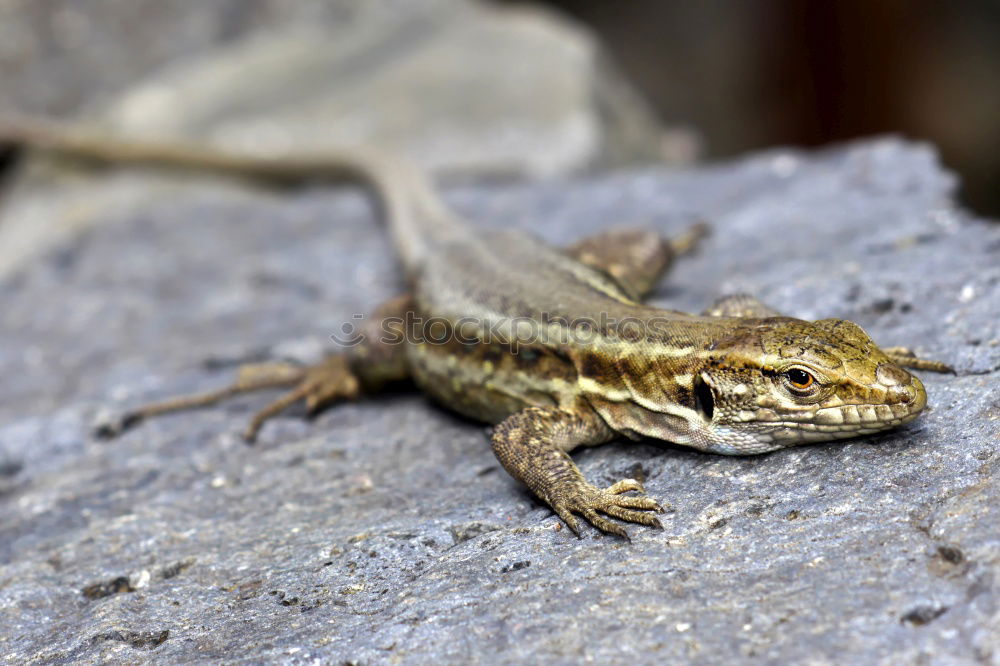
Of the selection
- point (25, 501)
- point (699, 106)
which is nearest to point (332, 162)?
point (25, 501)

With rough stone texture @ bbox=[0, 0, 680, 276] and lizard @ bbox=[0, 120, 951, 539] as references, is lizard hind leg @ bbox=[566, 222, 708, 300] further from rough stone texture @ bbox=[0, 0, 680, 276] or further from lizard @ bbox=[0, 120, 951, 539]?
rough stone texture @ bbox=[0, 0, 680, 276]

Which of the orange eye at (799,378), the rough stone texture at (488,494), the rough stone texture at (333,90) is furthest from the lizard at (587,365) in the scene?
the rough stone texture at (333,90)

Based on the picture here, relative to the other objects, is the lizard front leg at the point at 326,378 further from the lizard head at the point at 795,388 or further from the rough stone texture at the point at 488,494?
the lizard head at the point at 795,388

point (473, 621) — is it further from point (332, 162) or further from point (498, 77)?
point (498, 77)

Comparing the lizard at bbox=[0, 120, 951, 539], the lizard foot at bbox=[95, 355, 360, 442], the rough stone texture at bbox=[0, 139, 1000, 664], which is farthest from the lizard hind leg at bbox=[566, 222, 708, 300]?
the lizard foot at bbox=[95, 355, 360, 442]

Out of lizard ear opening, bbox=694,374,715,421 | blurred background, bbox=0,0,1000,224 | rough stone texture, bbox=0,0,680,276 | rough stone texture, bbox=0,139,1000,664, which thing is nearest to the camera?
rough stone texture, bbox=0,139,1000,664
